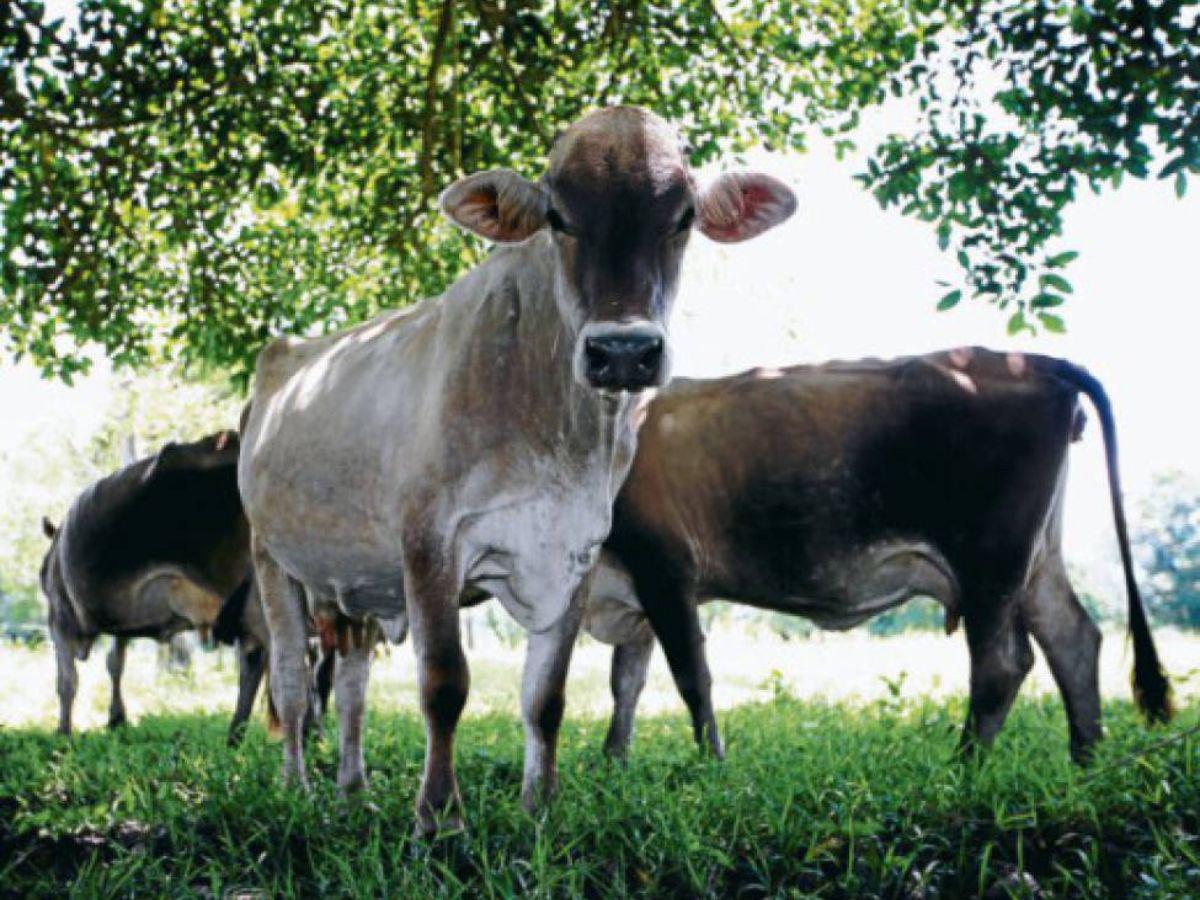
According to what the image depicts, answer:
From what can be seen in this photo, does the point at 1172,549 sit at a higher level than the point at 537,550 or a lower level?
→ lower

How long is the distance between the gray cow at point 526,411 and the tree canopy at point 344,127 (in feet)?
14.5

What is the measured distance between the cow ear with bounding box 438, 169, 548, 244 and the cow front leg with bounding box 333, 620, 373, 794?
97.9 inches

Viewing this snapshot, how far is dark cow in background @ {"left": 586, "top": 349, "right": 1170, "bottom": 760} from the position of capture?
648 cm

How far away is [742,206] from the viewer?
5.13 m

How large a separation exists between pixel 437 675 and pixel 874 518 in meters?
2.85

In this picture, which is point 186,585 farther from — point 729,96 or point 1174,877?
point 1174,877

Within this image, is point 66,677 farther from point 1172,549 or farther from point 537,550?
point 1172,549

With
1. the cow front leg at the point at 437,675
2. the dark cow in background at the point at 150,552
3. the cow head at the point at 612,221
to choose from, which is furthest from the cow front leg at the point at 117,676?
the cow head at the point at 612,221

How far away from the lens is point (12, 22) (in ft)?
31.9

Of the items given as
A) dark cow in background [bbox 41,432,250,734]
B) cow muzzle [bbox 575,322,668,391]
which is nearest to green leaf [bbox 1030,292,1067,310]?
cow muzzle [bbox 575,322,668,391]

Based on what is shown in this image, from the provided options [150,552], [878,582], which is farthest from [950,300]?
[150,552]

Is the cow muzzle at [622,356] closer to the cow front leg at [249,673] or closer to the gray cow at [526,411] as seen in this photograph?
the gray cow at [526,411]

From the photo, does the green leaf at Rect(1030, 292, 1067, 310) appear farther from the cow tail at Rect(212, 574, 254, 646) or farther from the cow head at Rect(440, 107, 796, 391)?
the cow tail at Rect(212, 574, 254, 646)

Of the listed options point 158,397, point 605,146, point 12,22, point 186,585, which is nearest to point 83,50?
point 12,22
